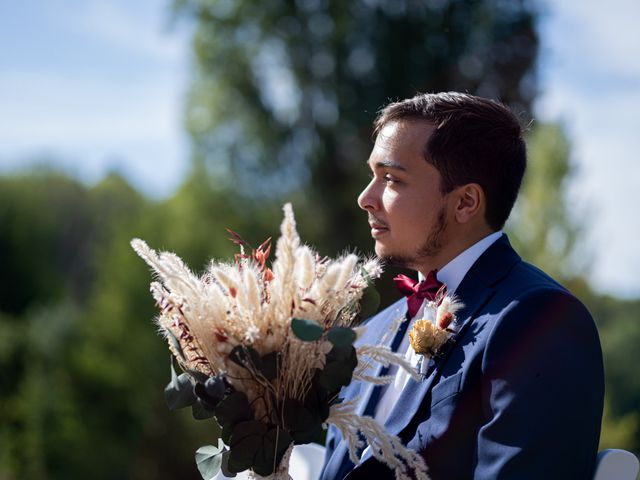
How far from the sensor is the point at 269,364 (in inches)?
88.0

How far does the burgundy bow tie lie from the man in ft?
0.08

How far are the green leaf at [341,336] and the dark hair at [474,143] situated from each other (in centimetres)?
85

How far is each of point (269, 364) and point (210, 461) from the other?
1.57 feet

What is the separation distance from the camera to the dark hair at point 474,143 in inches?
109

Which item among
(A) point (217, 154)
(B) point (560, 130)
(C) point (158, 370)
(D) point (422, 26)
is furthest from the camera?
(C) point (158, 370)

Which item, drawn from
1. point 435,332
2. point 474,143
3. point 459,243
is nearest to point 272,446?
point 435,332

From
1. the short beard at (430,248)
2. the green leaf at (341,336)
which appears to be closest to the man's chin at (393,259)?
the short beard at (430,248)

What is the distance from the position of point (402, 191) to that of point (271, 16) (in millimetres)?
18454

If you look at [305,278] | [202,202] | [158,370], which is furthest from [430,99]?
[158,370]

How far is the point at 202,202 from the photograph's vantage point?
21.5 meters

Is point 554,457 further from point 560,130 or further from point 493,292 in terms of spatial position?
point 560,130

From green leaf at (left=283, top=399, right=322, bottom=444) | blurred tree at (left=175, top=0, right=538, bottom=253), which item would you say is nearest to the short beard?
green leaf at (left=283, top=399, right=322, bottom=444)

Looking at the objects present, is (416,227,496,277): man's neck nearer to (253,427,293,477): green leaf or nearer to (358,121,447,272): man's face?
(358,121,447,272): man's face

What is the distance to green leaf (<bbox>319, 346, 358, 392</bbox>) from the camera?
2.26 m
